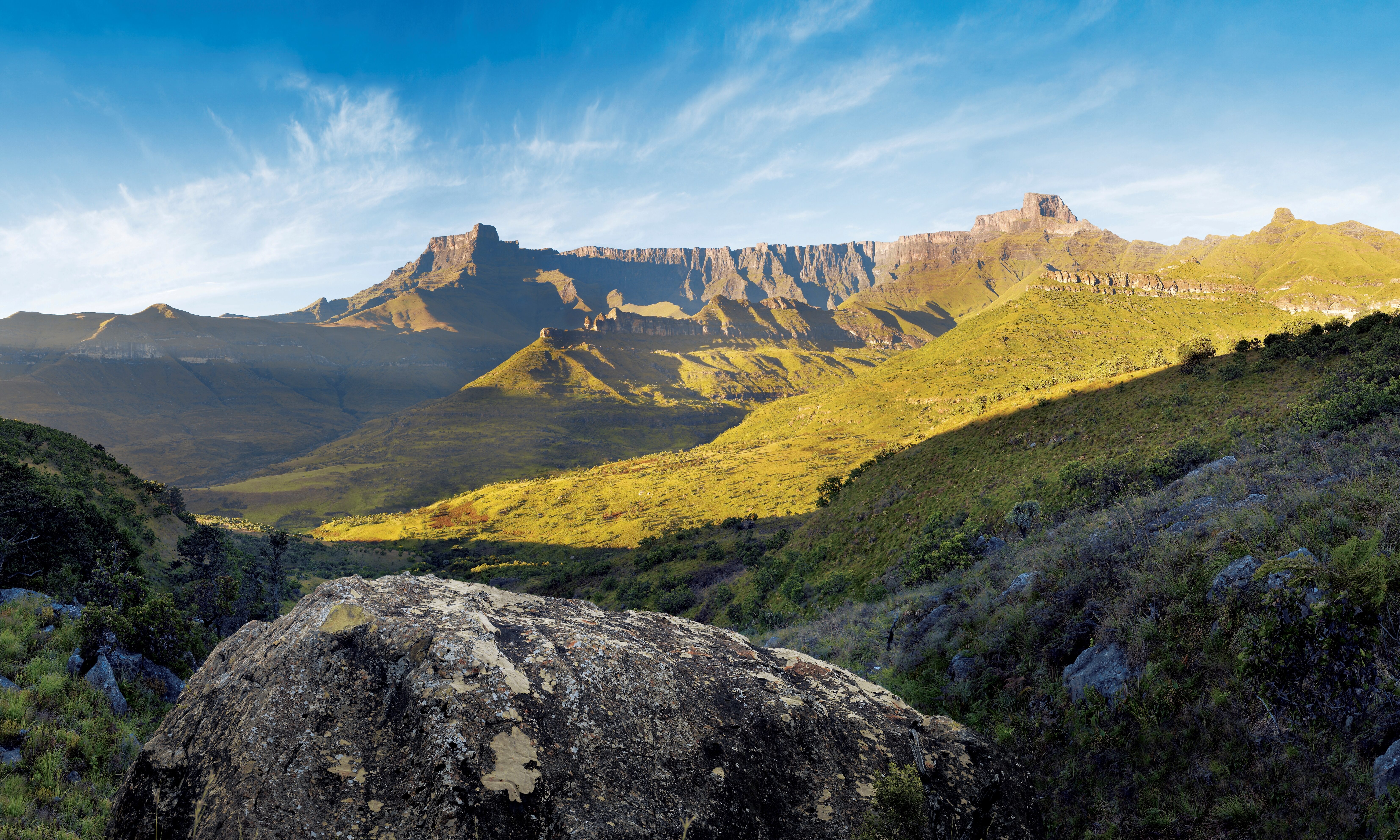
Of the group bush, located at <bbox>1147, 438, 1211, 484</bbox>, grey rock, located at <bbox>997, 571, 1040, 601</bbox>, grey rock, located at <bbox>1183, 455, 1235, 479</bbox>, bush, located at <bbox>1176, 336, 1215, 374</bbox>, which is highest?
bush, located at <bbox>1176, 336, 1215, 374</bbox>

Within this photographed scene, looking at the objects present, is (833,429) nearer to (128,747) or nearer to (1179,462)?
(1179,462)

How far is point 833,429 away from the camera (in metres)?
127

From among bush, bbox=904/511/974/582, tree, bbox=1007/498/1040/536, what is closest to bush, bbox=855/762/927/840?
bush, bbox=904/511/974/582

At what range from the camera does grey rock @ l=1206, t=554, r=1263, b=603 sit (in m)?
5.85

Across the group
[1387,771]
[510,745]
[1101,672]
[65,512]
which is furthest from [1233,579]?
[65,512]

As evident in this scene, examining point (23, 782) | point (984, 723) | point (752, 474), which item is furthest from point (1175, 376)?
point (752, 474)

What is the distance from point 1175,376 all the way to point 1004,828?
2719 cm

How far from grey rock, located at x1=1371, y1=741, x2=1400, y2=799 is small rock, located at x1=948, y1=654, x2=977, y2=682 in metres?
4.12

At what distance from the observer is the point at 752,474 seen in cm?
9225

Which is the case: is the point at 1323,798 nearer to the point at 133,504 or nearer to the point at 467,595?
the point at 467,595

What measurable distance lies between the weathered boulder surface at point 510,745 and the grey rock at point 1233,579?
3.12 metres

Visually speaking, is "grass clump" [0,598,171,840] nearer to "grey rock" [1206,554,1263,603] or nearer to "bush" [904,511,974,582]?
"grey rock" [1206,554,1263,603]

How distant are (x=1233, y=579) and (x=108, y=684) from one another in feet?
48.4

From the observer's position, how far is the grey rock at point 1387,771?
3.85 m
